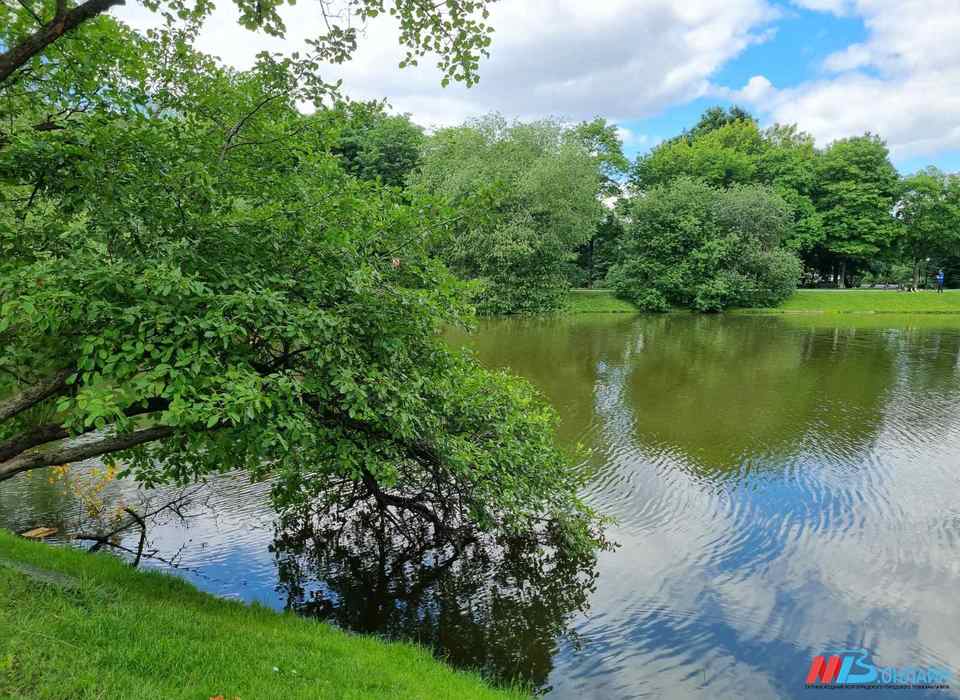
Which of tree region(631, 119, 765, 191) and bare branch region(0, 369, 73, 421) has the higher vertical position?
tree region(631, 119, 765, 191)

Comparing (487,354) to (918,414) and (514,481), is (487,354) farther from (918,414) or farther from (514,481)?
(514,481)

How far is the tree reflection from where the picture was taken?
8.66m

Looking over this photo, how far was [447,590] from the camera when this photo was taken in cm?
984

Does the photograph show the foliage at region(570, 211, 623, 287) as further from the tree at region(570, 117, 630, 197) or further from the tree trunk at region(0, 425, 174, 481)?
the tree trunk at region(0, 425, 174, 481)

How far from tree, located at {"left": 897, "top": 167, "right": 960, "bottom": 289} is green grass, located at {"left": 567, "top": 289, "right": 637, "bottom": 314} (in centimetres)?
3097

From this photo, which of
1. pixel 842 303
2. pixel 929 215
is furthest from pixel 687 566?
pixel 929 215

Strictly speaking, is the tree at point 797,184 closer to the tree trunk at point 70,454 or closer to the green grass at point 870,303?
the green grass at point 870,303

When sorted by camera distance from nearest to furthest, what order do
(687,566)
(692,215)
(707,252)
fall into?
(687,566) < (707,252) < (692,215)

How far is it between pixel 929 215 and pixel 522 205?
47.7m

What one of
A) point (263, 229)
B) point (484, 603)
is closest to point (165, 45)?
point (263, 229)

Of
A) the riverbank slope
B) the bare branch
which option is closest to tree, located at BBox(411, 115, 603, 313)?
the riverbank slope

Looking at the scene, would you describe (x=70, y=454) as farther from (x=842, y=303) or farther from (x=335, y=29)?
(x=842, y=303)

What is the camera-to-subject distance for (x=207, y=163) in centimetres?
678

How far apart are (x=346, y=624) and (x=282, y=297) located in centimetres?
524
